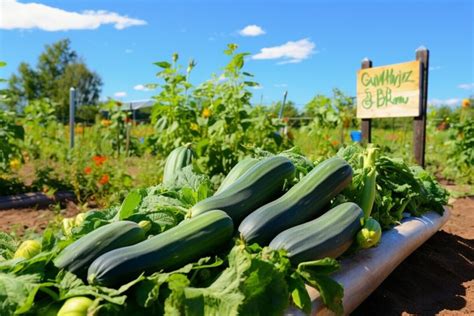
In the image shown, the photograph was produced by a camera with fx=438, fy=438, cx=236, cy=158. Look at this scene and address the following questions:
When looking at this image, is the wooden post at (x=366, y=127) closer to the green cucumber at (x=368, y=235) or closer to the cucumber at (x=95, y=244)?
the green cucumber at (x=368, y=235)

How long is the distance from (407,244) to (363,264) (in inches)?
24.1

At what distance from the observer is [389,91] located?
5.90 m

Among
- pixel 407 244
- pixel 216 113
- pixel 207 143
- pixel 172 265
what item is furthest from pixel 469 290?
pixel 216 113

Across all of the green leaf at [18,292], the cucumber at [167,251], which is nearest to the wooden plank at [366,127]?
the cucumber at [167,251]

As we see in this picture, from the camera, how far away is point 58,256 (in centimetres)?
161

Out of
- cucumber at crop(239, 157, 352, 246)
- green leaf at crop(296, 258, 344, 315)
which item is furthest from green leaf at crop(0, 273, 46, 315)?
green leaf at crop(296, 258, 344, 315)

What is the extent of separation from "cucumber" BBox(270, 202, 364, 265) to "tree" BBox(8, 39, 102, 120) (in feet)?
159

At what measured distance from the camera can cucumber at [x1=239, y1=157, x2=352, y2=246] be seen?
187 centimetres

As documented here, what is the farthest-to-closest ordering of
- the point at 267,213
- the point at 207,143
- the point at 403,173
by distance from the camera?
the point at 207,143, the point at 403,173, the point at 267,213

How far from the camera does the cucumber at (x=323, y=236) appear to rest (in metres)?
1.78

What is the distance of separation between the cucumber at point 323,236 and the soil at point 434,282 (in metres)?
0.49

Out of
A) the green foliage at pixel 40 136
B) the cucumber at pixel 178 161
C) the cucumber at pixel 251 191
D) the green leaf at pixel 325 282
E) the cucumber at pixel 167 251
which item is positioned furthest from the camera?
the green foliage at pixel 40 136

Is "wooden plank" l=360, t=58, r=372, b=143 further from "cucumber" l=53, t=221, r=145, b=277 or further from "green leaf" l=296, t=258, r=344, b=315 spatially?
"cucumber" l=53, t=221, r=145, b=277

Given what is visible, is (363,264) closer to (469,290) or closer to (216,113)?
(469,290)
